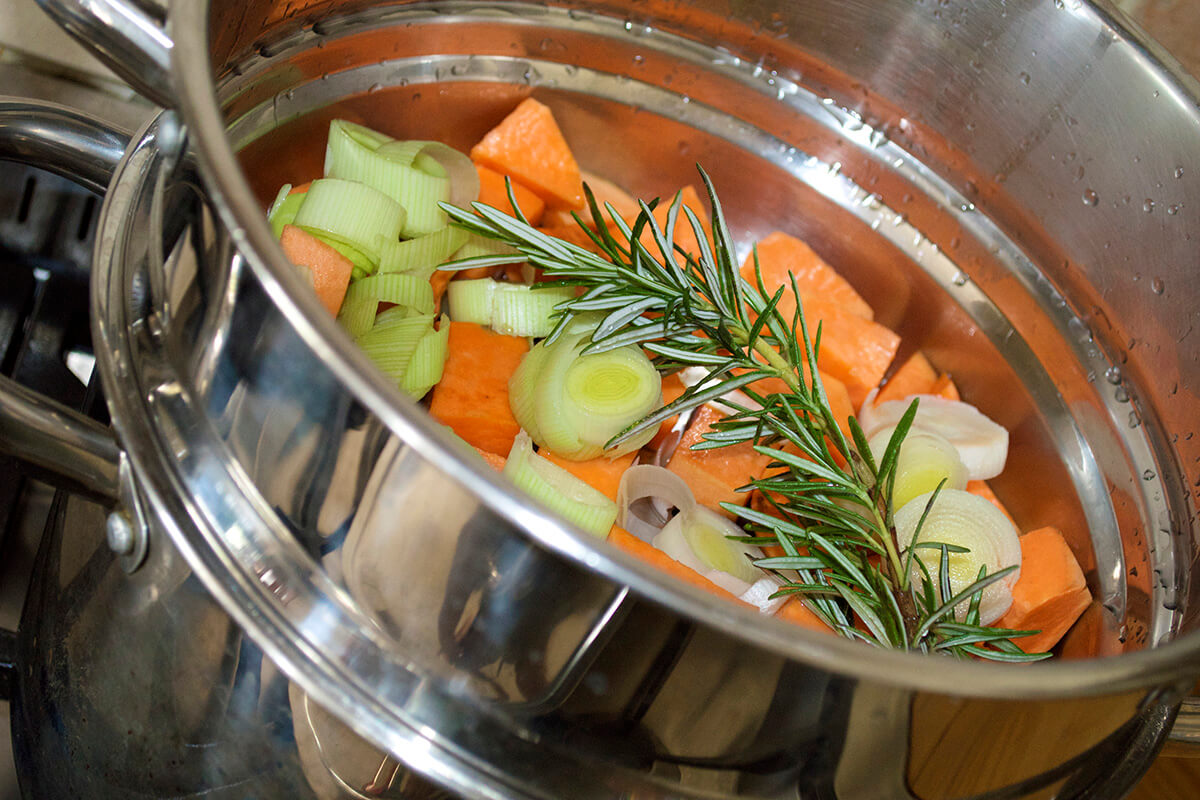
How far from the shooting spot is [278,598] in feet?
1.77

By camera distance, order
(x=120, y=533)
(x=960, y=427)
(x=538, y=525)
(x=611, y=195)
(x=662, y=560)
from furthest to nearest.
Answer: (x=611, y=195) < (x=960, y=427) < (x=662, y=560) < (x=120, y=533) < (x=538, y=525)

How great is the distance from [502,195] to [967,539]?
1.86ft

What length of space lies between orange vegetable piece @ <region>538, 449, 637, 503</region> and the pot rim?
38cm

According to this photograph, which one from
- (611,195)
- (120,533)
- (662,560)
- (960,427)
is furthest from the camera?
(611,195)

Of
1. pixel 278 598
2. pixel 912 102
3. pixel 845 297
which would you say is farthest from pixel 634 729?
pixel 912 102

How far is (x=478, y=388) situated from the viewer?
806 millimetres

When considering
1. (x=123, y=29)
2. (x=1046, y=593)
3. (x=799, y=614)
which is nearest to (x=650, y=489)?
(x=799, y=614)


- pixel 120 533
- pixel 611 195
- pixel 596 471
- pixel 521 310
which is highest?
pixel 611 195

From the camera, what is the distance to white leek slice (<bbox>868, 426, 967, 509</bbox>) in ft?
2.77

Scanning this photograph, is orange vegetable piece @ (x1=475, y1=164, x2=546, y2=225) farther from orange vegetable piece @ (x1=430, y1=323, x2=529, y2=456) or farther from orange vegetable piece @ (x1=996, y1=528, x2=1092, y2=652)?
orange vegetable piece @ (x1=996, y1=528, x2=1092, y2=652)

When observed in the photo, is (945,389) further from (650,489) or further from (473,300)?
(473,300)

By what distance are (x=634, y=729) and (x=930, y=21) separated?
0.77m

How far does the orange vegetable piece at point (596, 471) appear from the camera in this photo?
794 millimetres

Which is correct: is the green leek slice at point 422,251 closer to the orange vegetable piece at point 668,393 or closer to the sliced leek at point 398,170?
the sliced leek at point 398,170
